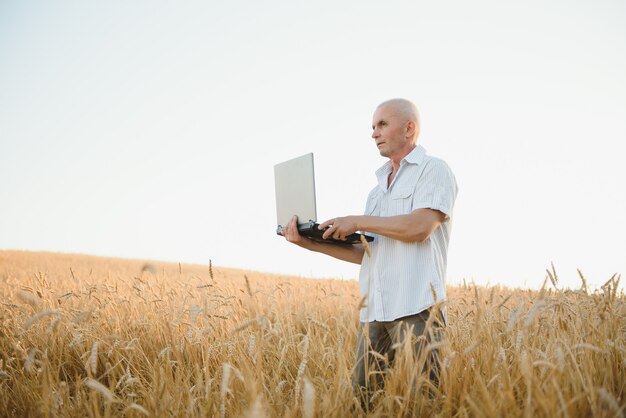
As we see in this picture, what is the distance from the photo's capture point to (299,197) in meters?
3.00

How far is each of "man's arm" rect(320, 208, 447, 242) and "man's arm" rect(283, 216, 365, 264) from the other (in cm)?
39

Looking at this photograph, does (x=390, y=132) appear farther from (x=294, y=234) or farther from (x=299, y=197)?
(x=294, y=234)

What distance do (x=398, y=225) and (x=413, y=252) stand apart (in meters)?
A: 0.29

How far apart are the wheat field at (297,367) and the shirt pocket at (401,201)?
0.75 m

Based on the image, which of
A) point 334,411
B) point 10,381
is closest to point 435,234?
point 334,411

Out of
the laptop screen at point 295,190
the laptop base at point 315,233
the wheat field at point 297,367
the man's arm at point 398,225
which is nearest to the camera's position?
the wheat field at point 297,367

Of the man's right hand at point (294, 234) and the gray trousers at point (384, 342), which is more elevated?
the man's right hand at point (294, 234)

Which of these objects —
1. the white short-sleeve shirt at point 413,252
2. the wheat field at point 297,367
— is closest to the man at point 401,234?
the white short-sleeve shirt at point 413,252

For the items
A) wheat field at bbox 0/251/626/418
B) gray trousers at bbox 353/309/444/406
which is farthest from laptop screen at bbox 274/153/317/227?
gray trousers at bbox 353/309/444/406

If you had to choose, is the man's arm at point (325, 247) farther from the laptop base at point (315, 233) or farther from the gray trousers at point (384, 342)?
the gray trousers at point (384, 342)

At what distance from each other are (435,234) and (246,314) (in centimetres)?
305

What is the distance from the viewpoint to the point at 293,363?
351 centimetres

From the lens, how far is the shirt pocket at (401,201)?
9.18 ft

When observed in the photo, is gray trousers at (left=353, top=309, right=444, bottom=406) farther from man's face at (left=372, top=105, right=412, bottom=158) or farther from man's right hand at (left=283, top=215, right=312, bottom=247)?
man's face at (left=372, top=105, right=412, bottom=158)
